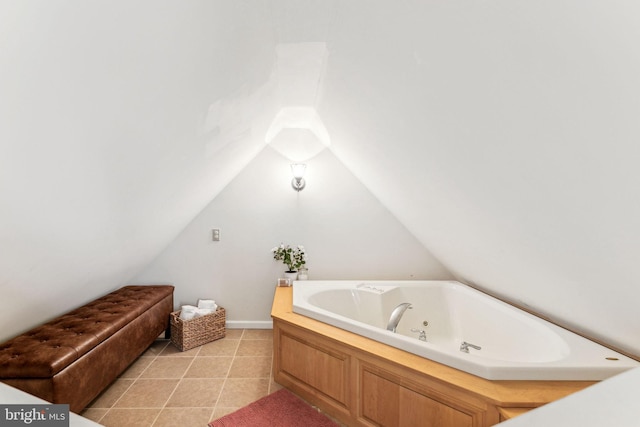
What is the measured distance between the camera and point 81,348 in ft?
6.52

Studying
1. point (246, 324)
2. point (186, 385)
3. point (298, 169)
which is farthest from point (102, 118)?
point (246, 324)

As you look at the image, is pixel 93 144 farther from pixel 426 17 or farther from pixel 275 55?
pixel 426 17

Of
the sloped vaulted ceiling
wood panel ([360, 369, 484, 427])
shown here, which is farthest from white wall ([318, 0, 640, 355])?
wood panel ([360, 369, 484, 427])

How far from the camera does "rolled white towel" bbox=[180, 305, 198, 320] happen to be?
10.6 ft

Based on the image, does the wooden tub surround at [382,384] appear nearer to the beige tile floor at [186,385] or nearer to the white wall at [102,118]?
the beige tile floor at [186,385]

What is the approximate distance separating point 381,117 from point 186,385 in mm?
2299

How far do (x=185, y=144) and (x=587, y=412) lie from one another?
70.4 inches

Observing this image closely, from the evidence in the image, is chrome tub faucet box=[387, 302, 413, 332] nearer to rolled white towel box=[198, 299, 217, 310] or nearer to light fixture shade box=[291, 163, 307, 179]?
light fixture shade box=[291, 163, 307, 179]

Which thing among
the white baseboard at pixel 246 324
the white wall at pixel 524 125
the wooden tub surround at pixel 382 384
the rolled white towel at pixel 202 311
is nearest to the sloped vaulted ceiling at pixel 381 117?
the white wall at pixel 524 125

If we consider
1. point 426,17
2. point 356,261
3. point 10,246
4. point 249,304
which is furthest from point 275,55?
point 249,304

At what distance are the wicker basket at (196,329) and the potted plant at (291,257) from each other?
0.76m

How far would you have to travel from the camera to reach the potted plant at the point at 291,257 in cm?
346

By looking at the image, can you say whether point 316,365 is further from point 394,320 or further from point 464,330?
Answer: point 464,330

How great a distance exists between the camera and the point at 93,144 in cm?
118
